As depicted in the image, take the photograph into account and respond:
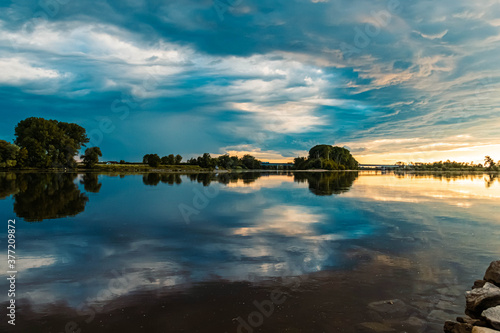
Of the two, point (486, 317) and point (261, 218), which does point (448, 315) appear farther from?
point (261, 218)

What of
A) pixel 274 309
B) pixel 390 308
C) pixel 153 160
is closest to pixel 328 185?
pixel 390 308

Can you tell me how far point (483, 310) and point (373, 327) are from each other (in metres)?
3.66

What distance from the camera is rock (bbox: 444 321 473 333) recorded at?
8195 millimetres

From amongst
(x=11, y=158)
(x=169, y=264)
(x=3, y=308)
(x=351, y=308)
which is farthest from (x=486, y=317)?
(x=11, y=158)

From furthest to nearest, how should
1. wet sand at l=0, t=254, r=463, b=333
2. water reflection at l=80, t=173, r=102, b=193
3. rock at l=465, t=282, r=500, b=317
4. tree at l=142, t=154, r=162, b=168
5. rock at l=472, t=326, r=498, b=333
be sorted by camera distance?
tree at l=142, t=154, r=162, b=168, water reflection at l=80, t=173, r=102, b=193, rock at l=465, t=282, r=500, b=317, wet sand at l=0, t=254, r=463, b=333, rock at l=472, t=326, r=498, b=333

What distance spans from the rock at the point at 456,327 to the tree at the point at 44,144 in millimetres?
139719

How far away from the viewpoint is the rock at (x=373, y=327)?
27.2 ft

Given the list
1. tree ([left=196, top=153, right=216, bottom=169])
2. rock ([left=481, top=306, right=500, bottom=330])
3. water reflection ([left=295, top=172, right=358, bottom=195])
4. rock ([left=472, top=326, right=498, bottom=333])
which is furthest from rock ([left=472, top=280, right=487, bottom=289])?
tree ([left=196, top=153, right=216, bottom=169])

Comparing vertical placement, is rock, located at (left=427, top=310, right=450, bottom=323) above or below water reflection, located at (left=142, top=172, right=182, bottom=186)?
below

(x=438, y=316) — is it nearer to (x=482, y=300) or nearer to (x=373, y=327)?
(x=482, y=300)

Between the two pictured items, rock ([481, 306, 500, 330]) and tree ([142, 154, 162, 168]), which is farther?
tree ([142, 154, 162, 168])

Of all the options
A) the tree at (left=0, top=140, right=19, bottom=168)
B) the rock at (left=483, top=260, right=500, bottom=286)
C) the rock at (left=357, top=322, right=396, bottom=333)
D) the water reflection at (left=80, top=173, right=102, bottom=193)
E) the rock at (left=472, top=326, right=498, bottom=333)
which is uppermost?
the tree at (left=0, top=140, right=19, bottom=168)

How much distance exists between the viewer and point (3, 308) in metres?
9.09

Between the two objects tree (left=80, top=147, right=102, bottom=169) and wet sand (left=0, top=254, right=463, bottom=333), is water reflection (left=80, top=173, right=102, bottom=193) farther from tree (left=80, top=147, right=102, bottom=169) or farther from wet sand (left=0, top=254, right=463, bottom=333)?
tree (left=80, top=147, right=102, bottom=169)
